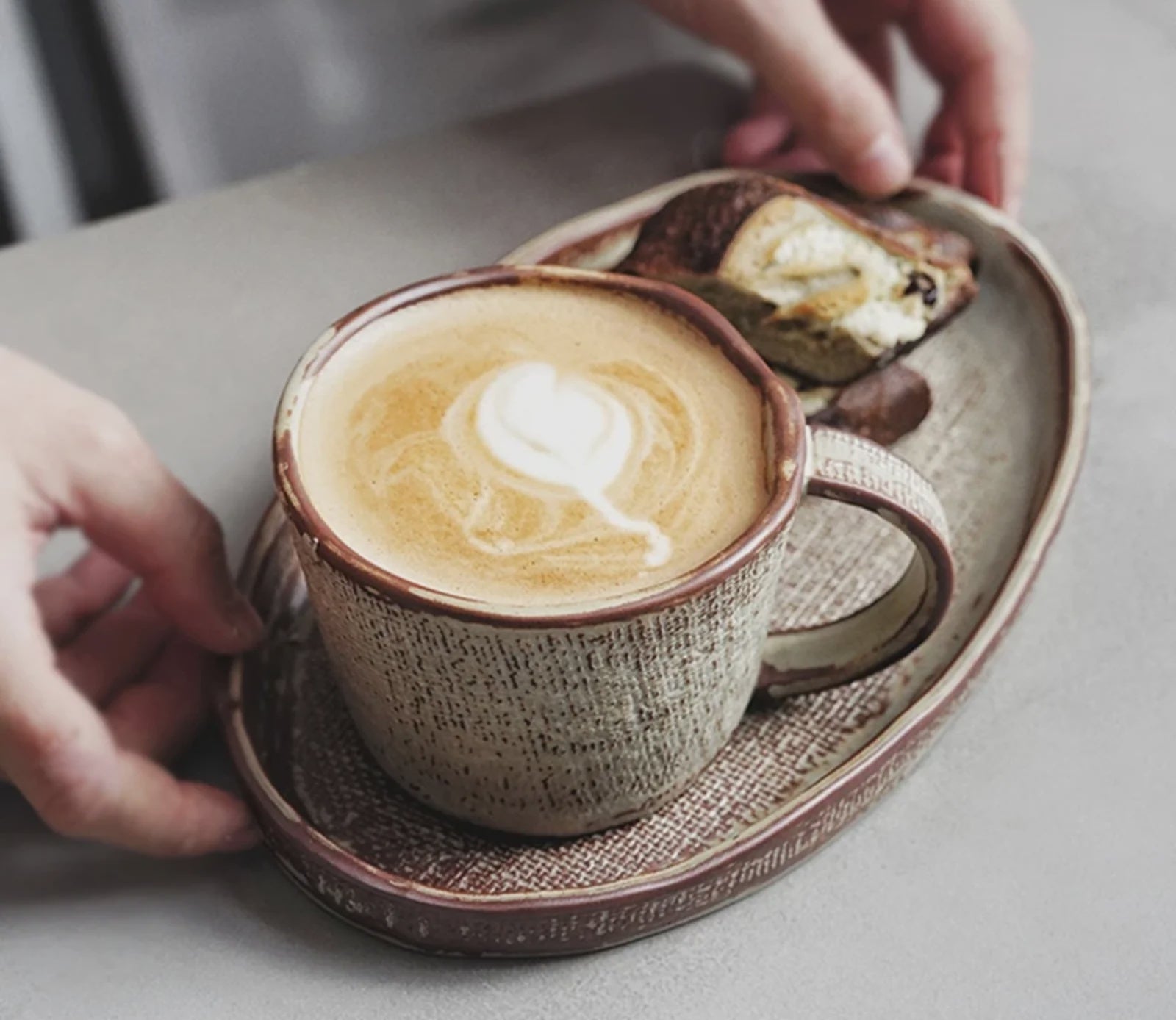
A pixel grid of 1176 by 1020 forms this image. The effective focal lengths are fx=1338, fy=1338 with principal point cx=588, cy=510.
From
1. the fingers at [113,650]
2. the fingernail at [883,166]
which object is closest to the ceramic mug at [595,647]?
the fingers at [113,650]

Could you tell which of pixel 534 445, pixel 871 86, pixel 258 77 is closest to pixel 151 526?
pixel 534 445

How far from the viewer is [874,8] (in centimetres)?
102

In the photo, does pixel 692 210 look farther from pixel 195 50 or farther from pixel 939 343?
pixel 195 50

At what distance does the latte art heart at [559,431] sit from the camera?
546mm

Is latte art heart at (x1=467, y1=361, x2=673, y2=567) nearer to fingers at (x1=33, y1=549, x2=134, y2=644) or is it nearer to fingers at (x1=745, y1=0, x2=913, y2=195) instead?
fingers at (x1=33, y1=549, x2=134, y2=644)

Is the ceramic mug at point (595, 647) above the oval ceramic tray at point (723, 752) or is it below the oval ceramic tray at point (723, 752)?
above

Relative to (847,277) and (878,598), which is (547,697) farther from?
(847,277)

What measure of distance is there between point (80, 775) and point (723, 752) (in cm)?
29

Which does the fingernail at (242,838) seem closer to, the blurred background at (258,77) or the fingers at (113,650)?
the fingers at (113,650)

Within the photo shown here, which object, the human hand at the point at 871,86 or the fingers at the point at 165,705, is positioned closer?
the fingers at the point at 165,705

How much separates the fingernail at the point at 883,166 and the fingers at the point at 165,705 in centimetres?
51

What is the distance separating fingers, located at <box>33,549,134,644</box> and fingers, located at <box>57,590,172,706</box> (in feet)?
0.05

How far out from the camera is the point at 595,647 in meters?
0.49

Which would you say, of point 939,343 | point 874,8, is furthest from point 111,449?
point 874,8
